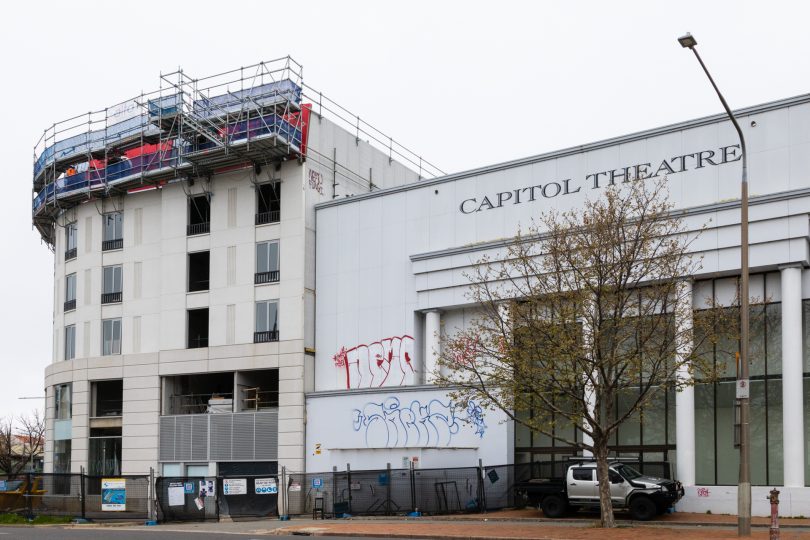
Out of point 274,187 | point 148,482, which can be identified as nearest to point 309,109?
point 274,187

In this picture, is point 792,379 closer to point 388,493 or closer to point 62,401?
point 388,493

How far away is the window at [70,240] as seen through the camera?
169ft

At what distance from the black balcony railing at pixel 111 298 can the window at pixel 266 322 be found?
30.1ft

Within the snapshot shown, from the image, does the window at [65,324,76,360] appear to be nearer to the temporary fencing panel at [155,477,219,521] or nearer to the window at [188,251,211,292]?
the window at [188,251,211,292]

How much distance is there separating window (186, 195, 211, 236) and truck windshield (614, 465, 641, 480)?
79.7 ft

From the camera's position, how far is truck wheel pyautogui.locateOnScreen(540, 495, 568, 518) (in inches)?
1177

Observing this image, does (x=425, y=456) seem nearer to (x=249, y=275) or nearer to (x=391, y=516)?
(x=391, y=516)

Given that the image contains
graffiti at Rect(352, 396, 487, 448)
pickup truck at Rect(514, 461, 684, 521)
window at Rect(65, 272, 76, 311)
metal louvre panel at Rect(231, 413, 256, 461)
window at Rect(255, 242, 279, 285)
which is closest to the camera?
pickup truck at Rect(514, 461, 684, 521)

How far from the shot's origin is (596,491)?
29188 millimetres

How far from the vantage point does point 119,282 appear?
4897 centimetres

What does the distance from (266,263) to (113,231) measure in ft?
34.8

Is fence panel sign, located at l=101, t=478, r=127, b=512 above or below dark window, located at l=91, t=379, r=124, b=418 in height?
below

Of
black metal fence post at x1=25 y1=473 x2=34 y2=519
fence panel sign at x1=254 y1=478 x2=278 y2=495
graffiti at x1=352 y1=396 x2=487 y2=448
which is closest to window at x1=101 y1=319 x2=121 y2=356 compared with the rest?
black metal fence post at x1=25 y1=473 x2=34 y2=519

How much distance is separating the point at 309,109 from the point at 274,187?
12.5ft
